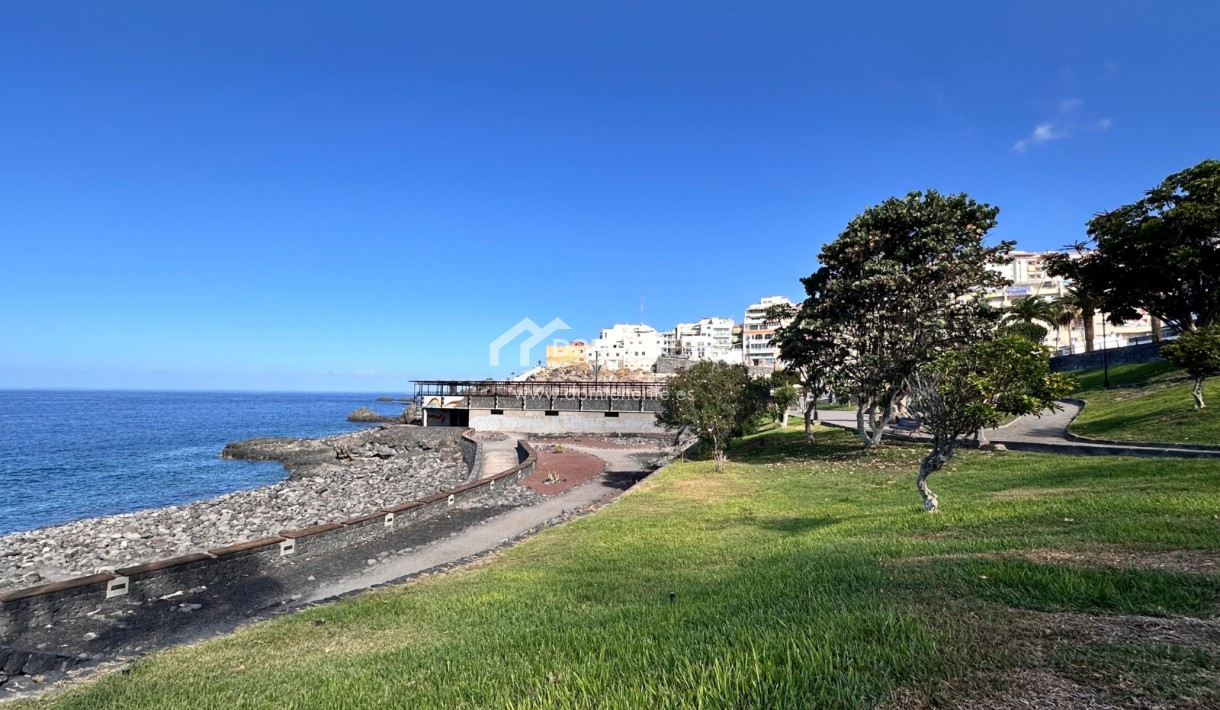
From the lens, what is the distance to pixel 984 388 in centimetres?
994

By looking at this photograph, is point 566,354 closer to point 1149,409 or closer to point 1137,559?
point 1149,409

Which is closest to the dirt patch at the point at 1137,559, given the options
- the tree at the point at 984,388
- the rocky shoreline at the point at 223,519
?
the tree at the point at 984,388

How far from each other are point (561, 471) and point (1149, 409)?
23721mm

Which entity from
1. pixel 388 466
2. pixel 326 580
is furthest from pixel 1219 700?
pixel 388 466

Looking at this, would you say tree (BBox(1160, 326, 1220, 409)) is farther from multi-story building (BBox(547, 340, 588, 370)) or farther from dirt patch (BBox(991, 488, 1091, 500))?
multi-story building (BBox(547, 340, 588, 370))

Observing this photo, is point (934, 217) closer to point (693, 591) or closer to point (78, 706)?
point (693, 591)

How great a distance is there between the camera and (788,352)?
2361 centimetres

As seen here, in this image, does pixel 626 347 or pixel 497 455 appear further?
pixel 626 347

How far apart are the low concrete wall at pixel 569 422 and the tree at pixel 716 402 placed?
2279 cm

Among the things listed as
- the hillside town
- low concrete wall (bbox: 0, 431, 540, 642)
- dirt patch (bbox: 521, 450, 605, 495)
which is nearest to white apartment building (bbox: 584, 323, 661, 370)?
the hillside town

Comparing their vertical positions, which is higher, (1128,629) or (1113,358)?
(1113,358)

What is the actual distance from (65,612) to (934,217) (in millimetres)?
25353

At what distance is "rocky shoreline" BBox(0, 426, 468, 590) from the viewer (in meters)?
15.6

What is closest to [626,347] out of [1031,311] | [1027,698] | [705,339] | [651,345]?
[651,345]
